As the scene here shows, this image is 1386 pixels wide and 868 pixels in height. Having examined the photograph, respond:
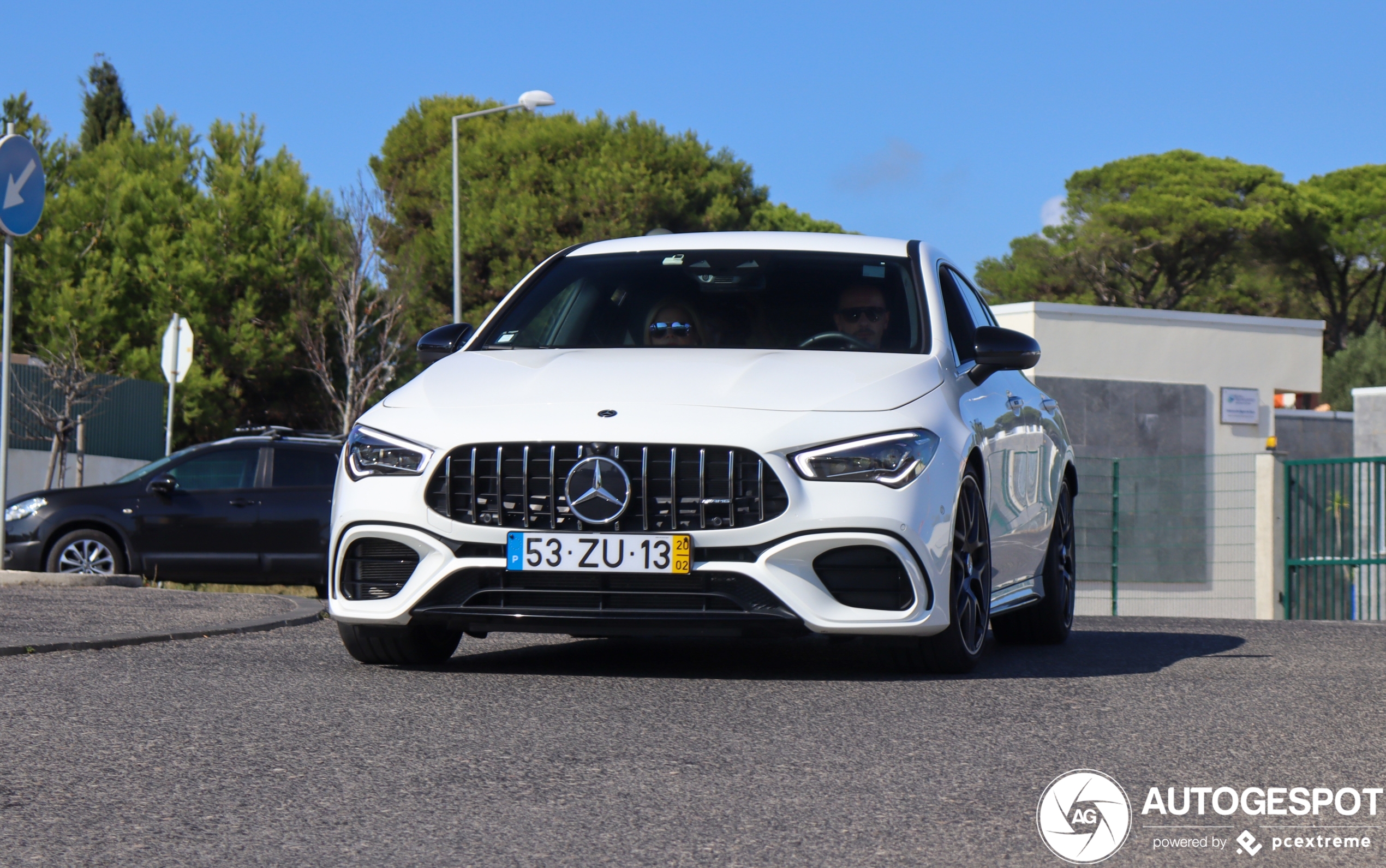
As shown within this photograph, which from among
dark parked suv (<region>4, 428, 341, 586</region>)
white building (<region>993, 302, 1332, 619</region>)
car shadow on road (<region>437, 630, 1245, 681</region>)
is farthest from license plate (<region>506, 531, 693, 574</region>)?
white building (<region>993, 302, 1332, 619</region>)

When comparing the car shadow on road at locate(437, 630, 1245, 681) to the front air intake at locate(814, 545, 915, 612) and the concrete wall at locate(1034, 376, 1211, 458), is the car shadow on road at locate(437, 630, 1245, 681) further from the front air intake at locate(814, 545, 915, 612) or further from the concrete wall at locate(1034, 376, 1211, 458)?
the concrete wall at locate(1034, 376, 1211, 458)

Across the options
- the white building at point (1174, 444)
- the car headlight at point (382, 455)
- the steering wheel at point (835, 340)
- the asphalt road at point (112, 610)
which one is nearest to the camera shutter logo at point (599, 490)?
the car headlight at point (382, 455)

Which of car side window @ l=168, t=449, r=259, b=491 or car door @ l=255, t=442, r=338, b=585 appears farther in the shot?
car side window @ l=168, t=449, r=259, b=491

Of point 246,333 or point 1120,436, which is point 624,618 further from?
point 246,333

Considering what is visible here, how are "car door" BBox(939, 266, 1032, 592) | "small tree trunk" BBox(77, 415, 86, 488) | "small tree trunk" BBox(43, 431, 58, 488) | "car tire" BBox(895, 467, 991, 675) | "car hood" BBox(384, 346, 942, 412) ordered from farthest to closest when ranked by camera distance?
"small tree trunk" BBox(77, 415, 86, 488) → "small tree trunk" BBox(43, 431, 58, 488) → "car door" BBox(939, 266, 1032, 592) → "car tire" BBox(895, 467, 991, 675) → "car hood" BBox(384, 346, 942, 412)

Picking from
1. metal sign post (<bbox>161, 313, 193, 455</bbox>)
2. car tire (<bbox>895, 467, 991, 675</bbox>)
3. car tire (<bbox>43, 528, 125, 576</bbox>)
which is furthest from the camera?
metal sign post (<bbox>161, 313, 193, 455</bbox>)

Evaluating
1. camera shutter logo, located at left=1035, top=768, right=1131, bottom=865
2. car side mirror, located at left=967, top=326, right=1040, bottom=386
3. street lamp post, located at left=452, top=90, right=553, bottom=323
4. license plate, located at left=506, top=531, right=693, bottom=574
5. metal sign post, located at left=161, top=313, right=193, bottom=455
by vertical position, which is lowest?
camera shutter logo, located at left=1035, top=768, right=1131, bottom=865

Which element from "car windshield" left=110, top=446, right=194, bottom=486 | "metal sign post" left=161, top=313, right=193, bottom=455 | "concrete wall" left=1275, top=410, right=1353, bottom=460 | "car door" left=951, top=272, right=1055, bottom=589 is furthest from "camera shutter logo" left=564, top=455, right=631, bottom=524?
"concrete wall" left=1275, top=410, right=1353, bottom=460

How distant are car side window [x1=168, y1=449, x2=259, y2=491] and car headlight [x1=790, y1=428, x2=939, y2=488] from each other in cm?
1062

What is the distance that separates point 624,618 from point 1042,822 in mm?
2478

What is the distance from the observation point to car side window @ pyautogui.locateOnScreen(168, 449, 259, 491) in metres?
15.9

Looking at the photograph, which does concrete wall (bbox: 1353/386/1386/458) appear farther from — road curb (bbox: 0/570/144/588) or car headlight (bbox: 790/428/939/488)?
car headlight (bbox: 790/428/939/488)

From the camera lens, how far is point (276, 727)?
17.0ft

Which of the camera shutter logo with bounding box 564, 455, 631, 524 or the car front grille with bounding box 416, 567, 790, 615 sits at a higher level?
the camera shutter logo with bounding box 564, 455, 631, 524
